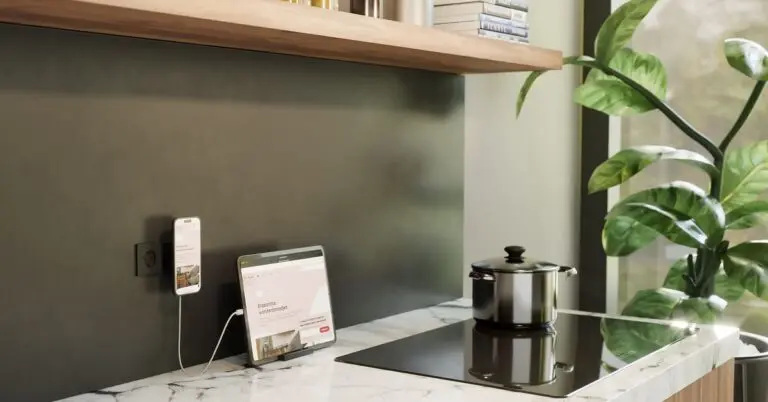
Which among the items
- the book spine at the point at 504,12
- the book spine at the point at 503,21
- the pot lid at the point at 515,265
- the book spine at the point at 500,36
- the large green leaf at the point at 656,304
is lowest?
the large green leaf at the point at 656,304

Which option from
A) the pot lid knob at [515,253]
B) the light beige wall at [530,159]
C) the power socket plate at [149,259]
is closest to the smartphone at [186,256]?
the power socket plate at [149,259]

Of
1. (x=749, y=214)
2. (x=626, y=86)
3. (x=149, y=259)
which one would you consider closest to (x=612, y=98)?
(x=626, y=86)

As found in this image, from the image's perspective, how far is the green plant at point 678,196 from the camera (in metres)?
2.38

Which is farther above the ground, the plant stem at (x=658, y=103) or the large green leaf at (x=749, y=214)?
the plant stem at (x=658, y=103)

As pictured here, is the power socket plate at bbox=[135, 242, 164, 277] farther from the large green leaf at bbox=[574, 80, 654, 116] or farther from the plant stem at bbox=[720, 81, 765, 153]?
the plant stem at bbox=[720, 81, 765, 153]

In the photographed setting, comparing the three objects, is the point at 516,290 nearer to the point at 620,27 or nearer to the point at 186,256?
the point at 186,256

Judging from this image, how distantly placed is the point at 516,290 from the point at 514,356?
0.20 meters

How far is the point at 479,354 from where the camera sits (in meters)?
1.80

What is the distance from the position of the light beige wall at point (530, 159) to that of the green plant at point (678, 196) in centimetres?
17

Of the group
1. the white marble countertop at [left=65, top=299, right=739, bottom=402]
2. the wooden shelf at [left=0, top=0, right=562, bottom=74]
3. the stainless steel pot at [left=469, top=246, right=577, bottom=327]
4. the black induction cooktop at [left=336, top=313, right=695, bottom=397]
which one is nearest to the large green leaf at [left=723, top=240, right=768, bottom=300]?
the black induction cooktop at [left=336, top=313, right=695, bottom=397]

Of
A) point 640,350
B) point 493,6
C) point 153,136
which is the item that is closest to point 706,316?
point 640,350

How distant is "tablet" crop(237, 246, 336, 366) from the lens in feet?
5.53

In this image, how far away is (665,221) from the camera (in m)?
2.40

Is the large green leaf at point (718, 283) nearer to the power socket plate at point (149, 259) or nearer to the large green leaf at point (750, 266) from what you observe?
the large green leaf at point (750, 266)
